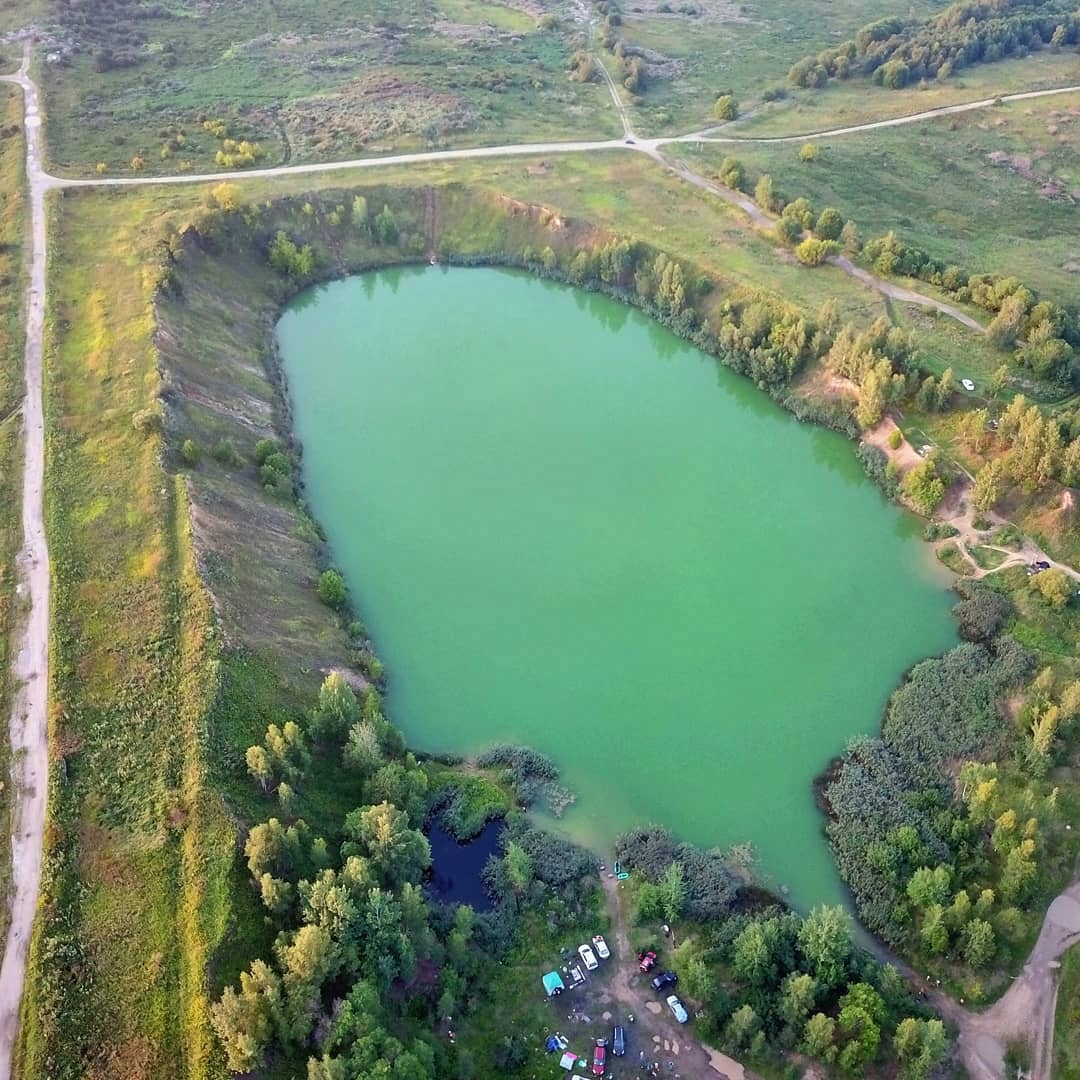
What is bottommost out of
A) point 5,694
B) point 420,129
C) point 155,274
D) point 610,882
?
point 610,882

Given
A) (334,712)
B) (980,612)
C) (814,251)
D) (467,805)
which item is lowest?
(467,805)

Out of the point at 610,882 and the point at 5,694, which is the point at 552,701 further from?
the point at 5,694

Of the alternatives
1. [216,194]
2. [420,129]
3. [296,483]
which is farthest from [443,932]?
[420,129]

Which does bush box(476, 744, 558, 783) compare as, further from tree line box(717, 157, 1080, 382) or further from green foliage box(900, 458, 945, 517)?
tree line box(717, 157, 1080, 382)

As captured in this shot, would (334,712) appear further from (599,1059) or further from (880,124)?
(880,124)

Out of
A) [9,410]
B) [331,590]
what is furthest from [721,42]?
[331,590]

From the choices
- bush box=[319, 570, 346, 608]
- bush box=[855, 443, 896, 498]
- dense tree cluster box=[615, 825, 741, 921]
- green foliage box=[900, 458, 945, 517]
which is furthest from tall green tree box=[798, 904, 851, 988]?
bush box=[855, 443, 896, 498]
